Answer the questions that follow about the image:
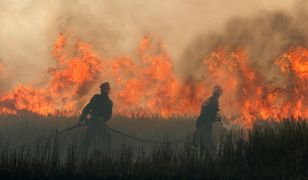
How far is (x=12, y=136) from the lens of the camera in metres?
22.3

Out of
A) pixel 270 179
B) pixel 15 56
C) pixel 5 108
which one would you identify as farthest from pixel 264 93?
pixel 15 56

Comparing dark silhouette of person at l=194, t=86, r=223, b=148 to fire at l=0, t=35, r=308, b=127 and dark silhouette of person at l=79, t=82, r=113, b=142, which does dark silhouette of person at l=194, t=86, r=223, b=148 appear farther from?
fire at l=0, t=35, r=308, b=127

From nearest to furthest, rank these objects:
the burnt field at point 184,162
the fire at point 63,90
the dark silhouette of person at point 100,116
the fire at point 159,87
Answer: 1. the burnt field at point 184,162
2. the dark silhouette of person at point 100,116
3. the fire at point 159,87
4. the fire at point 63,90

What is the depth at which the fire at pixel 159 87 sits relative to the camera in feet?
104

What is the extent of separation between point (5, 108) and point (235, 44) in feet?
53.6

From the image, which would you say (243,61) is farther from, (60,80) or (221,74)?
(60,80)

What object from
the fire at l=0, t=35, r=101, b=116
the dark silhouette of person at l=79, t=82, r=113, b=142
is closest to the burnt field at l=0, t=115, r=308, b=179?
the dark silhouette of person at l=79, t=82, r=113, b=142

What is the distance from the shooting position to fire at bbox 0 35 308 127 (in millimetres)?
31636

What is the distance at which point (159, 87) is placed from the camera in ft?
129

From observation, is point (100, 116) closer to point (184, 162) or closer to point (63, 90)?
point (184, 162)

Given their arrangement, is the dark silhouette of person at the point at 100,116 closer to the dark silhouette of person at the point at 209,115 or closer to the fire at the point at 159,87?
the dark silhouette of person at the point at 209,115

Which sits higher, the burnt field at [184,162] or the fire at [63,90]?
the fire at [63,90]

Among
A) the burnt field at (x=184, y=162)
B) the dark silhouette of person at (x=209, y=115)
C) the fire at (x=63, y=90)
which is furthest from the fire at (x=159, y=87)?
the burnt field at (x=184, y=162)

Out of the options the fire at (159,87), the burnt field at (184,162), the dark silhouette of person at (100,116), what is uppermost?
the fire at (159,87)
